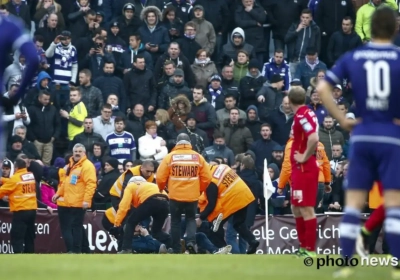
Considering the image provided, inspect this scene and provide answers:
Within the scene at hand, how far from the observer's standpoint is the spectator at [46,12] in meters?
27.2

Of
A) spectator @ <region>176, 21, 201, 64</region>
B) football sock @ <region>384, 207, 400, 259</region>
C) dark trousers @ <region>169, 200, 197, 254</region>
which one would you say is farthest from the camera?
spectator @ <region>176, 21, 201, 64</region>

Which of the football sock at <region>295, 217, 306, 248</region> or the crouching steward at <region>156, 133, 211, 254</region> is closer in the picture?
the football sock at <region>295, 217, 306, 248</region>

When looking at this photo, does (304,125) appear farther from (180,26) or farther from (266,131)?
(180,26)

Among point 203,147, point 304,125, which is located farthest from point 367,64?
point 203,147

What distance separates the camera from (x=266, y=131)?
24.5 meters

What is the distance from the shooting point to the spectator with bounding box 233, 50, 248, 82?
26891mm

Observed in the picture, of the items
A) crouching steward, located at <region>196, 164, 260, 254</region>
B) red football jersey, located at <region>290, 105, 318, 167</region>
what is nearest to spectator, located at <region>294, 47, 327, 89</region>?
crouching steward, located at <region>196, 164, 260, 254</region>

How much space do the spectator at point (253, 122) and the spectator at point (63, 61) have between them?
3863mm

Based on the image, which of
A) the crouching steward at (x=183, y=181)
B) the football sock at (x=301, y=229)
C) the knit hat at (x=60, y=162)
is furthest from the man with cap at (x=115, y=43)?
the football sock at (x=301, y=229)

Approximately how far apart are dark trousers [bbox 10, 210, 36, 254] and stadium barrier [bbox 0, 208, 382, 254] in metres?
0.76

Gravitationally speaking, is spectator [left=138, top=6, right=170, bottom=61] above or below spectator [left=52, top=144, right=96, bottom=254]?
above

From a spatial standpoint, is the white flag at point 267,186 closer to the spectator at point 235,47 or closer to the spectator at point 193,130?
the spectator at point 193,130

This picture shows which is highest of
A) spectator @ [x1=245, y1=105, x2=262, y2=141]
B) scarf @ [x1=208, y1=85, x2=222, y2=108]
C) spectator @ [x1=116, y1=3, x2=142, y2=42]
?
spectator @ [x1=116, y1=3, x2=142, y2=42]

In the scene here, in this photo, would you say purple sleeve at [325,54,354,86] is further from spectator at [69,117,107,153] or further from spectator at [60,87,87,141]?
spectator at [60,87,87,141]
